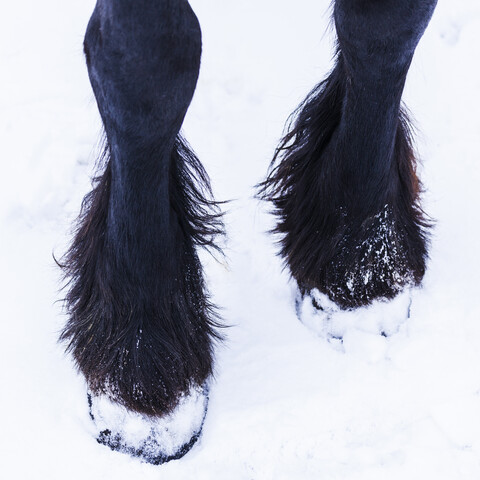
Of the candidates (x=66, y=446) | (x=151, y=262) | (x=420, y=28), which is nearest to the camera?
(x=420, y=28)

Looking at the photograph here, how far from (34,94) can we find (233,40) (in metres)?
0.42

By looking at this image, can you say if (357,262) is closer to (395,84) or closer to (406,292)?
(406,292)

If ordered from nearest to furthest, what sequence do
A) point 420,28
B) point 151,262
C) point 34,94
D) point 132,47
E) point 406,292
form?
point 132,47
point 420,28
point 151,262
point 406,292
point 34,94

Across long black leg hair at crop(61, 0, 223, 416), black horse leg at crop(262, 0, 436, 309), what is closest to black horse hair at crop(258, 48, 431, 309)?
black horse leg at crop(262, 0, 436, 309)

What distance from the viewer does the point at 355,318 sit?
4.48 ft

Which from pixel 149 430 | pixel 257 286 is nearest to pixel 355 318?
pixel 257 286

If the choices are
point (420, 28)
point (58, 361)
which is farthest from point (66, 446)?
point (420, 28)

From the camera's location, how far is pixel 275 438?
128 cm

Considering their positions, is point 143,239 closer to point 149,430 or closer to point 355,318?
point 149,430

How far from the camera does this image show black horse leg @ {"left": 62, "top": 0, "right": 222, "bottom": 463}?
853 mm

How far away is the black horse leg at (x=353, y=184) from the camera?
1.06 meters

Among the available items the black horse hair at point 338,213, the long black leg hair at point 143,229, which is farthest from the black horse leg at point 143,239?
the black horse hair at point 338,213

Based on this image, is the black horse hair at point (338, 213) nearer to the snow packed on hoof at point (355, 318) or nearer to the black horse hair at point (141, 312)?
the snow packed on hoof at point (355, 318)

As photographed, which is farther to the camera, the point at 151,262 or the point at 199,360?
the point at 199,360
